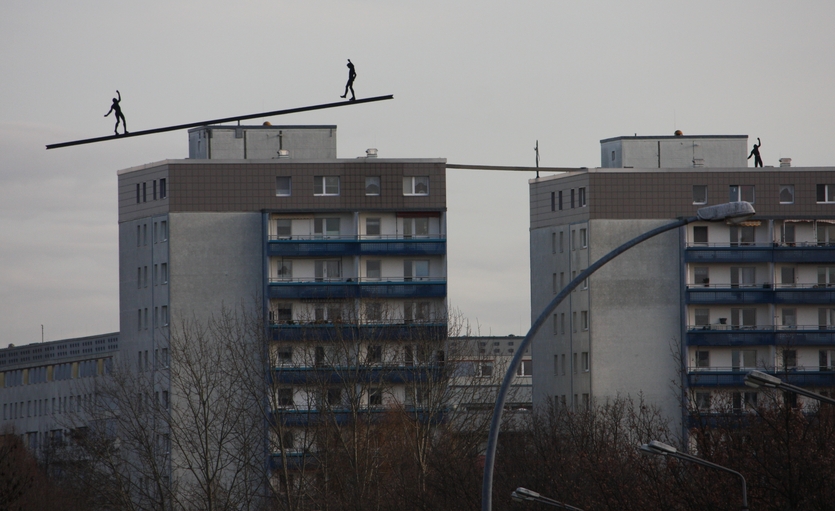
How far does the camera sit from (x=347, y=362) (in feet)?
270

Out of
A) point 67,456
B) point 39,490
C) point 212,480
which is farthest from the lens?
point 67,456

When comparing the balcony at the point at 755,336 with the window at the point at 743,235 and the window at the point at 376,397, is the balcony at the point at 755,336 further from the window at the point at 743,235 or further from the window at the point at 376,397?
the window at the point at 376,397

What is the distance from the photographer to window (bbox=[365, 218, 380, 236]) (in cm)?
9800

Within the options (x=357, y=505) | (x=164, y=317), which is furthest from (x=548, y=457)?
(x=164, y=317)

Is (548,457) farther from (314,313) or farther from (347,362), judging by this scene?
(314,313)

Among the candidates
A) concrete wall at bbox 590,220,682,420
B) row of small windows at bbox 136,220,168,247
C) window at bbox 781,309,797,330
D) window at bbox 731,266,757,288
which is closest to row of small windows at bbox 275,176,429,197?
row of small windows at bbox 136,220,168,247

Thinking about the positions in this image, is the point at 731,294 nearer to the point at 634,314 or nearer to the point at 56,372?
the point at 634,314

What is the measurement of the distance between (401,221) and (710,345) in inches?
790

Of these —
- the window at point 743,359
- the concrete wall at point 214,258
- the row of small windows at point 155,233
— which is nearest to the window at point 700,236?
the window at point 743,359

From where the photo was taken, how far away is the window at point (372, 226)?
322 ft

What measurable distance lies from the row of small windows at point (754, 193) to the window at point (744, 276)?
13.8 ft

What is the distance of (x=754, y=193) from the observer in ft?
330

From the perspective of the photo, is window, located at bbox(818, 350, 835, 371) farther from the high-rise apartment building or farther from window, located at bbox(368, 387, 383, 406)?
window, located at bbox(368, 387, 383, 406)

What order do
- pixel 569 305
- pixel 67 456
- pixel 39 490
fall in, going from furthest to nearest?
pixel 67 456
pixel 569 305
pixel 39 490
